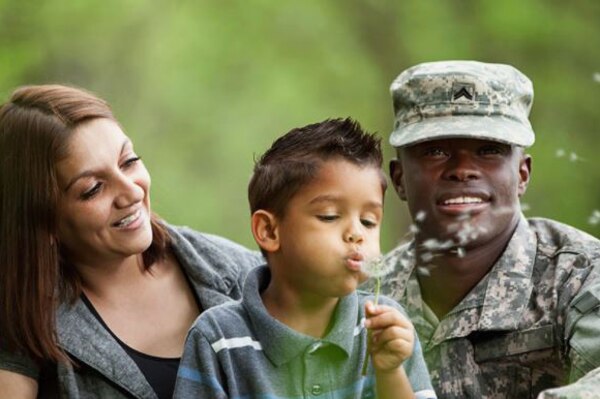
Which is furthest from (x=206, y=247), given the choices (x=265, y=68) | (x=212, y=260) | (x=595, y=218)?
(x=265, y=68)

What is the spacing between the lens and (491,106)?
4.98m

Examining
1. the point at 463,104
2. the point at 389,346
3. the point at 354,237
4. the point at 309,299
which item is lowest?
the point at 389,346

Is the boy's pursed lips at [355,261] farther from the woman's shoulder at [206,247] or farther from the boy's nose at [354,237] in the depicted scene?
the woman's shoulder at [206,247]

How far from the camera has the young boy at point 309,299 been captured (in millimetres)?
4066

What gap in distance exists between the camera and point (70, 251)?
4727mm

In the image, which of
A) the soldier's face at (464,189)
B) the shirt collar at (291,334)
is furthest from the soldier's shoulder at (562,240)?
the shirt collar at (291,334)

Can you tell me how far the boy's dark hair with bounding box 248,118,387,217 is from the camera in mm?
4160

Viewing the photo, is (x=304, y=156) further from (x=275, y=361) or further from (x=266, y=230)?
(x=275, y=361)

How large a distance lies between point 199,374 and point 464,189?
1116 mm

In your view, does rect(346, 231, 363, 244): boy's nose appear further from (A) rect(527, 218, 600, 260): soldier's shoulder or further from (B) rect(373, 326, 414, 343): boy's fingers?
(A) rect(527, 218, 600, 260): soldier's shoulder

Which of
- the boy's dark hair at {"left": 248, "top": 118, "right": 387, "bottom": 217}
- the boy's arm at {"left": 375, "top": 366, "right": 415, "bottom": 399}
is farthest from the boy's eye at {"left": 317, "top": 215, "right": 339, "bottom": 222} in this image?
the boy's arm at {"left": 375, "top": 366, "right": 415, "bottom": 399}

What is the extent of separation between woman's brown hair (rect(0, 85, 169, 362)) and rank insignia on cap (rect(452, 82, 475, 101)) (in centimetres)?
113

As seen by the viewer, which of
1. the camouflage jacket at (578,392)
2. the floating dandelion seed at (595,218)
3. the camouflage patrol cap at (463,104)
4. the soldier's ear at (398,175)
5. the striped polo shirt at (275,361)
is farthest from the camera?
the floating dandelion seed at (595,218)

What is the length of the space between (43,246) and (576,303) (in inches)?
61.6
